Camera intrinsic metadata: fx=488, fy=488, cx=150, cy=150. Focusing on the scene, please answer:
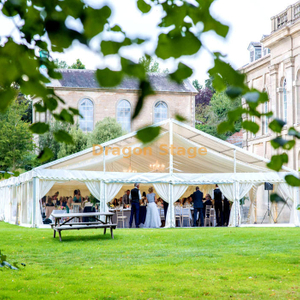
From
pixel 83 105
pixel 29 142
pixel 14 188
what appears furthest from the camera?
pixel 83 105

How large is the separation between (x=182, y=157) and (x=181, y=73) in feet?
66.2

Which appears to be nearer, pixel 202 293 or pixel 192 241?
pixel 202 293

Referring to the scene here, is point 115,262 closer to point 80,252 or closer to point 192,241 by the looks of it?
point 80,252

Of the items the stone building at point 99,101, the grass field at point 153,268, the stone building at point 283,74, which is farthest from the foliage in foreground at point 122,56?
the stone building at point 99,101

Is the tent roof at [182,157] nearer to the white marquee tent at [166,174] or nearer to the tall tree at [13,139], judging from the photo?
the white marquee tent at [166,174]

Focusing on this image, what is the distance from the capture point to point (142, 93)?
147 centimetres

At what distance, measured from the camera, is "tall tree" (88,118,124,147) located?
123 feet

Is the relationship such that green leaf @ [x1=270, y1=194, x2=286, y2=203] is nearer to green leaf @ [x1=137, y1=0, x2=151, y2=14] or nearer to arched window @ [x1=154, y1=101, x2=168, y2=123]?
green leaf @ [x1=137, y1=0, x2=151, y2=14]

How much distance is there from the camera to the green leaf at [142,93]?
1470 mm

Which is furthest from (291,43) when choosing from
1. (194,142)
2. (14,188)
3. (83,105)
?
(83,105)

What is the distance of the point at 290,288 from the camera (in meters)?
6.88

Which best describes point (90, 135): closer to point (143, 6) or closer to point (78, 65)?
point (78, 65)

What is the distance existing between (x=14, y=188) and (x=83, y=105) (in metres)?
19.2

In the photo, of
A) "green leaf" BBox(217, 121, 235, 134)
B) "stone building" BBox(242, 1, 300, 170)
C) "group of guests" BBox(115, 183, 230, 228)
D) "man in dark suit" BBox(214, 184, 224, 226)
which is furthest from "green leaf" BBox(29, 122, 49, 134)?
"stone building" BBox(242, 1, 300, 170)
